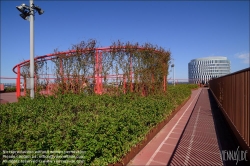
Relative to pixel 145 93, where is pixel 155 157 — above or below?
below

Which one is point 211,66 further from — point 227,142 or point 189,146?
point 189,146

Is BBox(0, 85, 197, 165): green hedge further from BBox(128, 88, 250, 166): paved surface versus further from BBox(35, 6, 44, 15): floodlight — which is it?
BBox(35, 6, 44, 15): floodlight

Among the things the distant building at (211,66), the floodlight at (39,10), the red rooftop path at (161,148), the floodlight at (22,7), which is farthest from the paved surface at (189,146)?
the distant building at (211,66)

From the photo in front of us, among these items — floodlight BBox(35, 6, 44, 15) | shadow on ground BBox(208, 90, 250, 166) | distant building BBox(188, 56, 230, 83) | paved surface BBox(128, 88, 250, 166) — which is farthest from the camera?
distant building BBox(188, 56, 230, 83)

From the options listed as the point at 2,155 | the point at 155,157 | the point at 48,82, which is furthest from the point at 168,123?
the point at 48,82

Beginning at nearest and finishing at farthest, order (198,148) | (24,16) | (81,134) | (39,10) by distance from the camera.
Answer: (81,134) → (198,148) → (24,16) → (39,10)

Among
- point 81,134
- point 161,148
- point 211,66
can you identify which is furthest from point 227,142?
point 211,66

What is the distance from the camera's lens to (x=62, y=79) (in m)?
8.00

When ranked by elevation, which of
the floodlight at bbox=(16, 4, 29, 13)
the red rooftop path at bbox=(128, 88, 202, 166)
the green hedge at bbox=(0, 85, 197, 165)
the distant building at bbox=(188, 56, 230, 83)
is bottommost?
the red rooftop path at bbox=(128, 88, 202, 166)

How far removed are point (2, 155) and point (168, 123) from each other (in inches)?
218

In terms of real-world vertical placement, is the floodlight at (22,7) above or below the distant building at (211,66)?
below

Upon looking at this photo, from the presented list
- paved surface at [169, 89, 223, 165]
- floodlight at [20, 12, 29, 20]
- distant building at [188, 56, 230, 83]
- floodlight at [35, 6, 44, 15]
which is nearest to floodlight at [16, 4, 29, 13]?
floodlight at [20, 12, 29, 20]

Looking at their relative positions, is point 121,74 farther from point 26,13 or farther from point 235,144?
point 235,144

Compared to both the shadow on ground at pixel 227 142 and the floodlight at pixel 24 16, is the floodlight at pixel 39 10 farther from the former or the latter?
the shadow on ground at pixel 227 142
